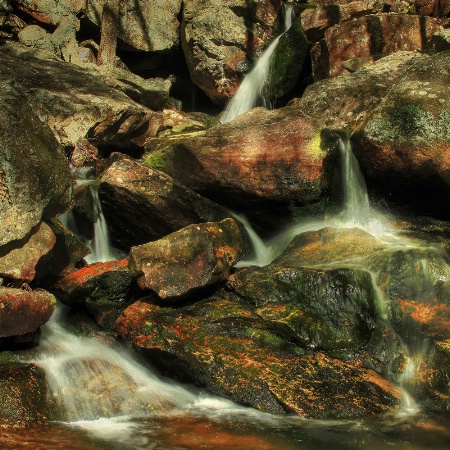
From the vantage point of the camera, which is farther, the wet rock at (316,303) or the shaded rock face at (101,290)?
the shaded rock face at (101,290)

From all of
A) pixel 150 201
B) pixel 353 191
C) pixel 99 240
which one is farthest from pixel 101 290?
pixel 353 191

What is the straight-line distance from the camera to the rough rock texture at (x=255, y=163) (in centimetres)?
693

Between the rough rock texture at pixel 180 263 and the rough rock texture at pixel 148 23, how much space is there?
8466 millimetres

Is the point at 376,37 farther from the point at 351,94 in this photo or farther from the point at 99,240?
the point at 99,240

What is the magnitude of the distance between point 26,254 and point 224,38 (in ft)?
28.0

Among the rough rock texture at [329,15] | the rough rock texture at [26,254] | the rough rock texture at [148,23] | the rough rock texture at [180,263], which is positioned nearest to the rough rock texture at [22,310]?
the rough rock texture at [26,254]

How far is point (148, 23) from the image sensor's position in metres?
12.9

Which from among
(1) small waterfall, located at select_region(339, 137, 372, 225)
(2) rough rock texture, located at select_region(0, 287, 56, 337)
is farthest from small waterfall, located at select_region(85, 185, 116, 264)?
(1) small waterfall, located at select_region(339, 137, 372, 225)

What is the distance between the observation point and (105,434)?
4031 millimetres

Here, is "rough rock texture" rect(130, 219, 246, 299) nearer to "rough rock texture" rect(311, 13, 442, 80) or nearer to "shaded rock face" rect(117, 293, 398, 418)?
"shaded rock face" rect(117, 293, 398, 418)

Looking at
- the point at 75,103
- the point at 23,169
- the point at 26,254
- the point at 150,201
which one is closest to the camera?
the point at 23,169

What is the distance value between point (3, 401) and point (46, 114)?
578 centimetres

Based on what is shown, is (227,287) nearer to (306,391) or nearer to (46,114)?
(306,391)

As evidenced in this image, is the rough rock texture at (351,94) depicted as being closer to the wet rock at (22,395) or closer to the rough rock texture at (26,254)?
the rough rock texture at (26,254)
